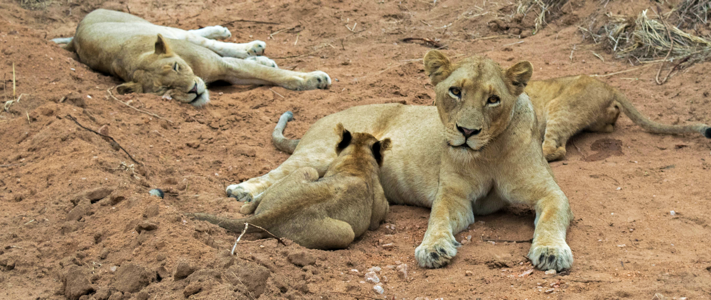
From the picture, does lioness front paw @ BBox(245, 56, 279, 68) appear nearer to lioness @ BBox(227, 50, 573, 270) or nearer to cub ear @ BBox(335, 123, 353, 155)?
lioness @ BBox(227, 50, 573, 270)

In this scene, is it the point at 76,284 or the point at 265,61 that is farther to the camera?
the point at 265,61

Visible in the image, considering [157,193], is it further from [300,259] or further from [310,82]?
[310,82]

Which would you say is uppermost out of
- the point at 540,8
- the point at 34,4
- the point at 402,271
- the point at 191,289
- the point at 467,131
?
the point at 467,131

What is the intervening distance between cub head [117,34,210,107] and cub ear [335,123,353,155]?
272 centimetres

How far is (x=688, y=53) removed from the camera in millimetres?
7449

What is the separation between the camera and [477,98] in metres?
4.16

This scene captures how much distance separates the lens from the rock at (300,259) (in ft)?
12.1

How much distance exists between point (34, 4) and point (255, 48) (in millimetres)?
5124

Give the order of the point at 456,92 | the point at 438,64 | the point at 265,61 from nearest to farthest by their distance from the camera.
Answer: the point at 456,92 → the point at 438,64 → the point at 265,61

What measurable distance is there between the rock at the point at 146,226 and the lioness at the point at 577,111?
3.91 metres

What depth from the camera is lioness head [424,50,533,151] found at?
13.6ft

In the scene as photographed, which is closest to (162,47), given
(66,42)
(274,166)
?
(274,166)

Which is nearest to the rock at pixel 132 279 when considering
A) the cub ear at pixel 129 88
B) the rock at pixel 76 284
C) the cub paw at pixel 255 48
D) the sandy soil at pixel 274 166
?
the sandy soil at pixel 274 166

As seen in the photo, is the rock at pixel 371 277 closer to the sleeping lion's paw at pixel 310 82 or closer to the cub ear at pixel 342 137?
the cub ear at pixel 342 137
